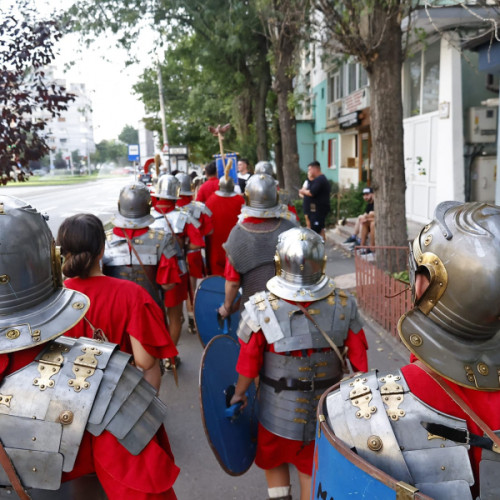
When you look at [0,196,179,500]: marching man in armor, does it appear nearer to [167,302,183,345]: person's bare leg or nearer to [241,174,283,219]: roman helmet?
[241,174,283,219]: roman helmet

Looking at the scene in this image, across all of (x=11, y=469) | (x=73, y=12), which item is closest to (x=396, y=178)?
(x=11, y=469)

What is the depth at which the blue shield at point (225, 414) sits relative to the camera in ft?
8.48

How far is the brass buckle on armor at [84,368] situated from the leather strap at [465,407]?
1.00 metres

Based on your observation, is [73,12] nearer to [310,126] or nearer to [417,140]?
[417,140]

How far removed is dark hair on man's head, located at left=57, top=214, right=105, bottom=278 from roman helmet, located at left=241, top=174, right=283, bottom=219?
2034 mm

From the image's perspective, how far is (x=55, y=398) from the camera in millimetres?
1447

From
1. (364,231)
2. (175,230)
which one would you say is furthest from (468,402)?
(364,231)

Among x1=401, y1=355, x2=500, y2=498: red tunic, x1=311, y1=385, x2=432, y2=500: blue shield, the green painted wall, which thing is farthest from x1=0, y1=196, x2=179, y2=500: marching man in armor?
the green painted wall

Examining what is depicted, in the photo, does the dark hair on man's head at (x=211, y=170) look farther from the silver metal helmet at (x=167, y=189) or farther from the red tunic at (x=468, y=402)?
the red tunic at (x=468, y=402)

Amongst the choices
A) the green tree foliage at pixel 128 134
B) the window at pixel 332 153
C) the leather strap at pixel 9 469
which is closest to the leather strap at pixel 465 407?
the leather strap at pixel 9 469

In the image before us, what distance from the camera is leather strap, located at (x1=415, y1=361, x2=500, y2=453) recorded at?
130 cm

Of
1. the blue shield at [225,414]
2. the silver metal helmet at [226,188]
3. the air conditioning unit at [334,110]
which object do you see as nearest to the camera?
the blue shield at [225,414]

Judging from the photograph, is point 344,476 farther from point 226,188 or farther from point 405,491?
point 226,188

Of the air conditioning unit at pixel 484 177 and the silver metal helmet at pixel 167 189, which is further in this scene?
the air conditioning unit at pixel 484 177
